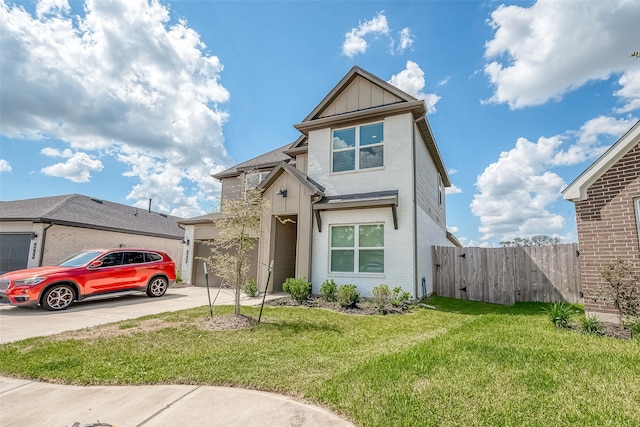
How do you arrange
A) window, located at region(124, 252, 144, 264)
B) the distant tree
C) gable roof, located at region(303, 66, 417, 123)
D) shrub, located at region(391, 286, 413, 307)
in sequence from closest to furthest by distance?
shrub, located at region(391, 286, 413, 307), window, located at region(124, 252, 144, 264), gable roof, located at region(303, 66, 417, 123), the distant tree

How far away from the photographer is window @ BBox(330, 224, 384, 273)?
1030cm

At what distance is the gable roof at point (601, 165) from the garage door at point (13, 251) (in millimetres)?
20805

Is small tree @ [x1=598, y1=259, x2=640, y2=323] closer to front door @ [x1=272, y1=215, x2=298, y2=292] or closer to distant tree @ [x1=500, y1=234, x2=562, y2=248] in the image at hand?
front door @ [x1=272, y1=215, x2=298, y2=292]

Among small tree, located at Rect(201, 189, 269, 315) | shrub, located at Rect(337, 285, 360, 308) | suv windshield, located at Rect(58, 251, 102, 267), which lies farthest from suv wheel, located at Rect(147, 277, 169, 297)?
shrub, located at Rect(337, 285, 360, 308)

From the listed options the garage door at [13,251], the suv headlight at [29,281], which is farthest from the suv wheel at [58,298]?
the garage door at [13,251]

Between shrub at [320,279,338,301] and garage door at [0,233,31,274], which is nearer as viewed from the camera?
shrub at [320,279,338,301]

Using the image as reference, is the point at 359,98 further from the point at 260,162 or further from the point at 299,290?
the point at 299,290

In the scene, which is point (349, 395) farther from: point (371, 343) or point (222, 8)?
point (222, 8)

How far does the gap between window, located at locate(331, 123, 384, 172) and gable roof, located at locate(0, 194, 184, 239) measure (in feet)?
43.9

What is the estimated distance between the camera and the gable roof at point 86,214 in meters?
14.6

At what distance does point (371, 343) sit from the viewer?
5.28 m

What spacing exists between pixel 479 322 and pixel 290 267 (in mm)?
8240

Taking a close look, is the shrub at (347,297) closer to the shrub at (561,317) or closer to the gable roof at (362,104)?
the shrub at (561,317)

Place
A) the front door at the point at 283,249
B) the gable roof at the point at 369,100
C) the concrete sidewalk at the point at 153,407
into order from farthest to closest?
the front door at the point at 283,249 < the gable roof at the point at 369,100 < the concrete sidewalk at the point at 153,407
